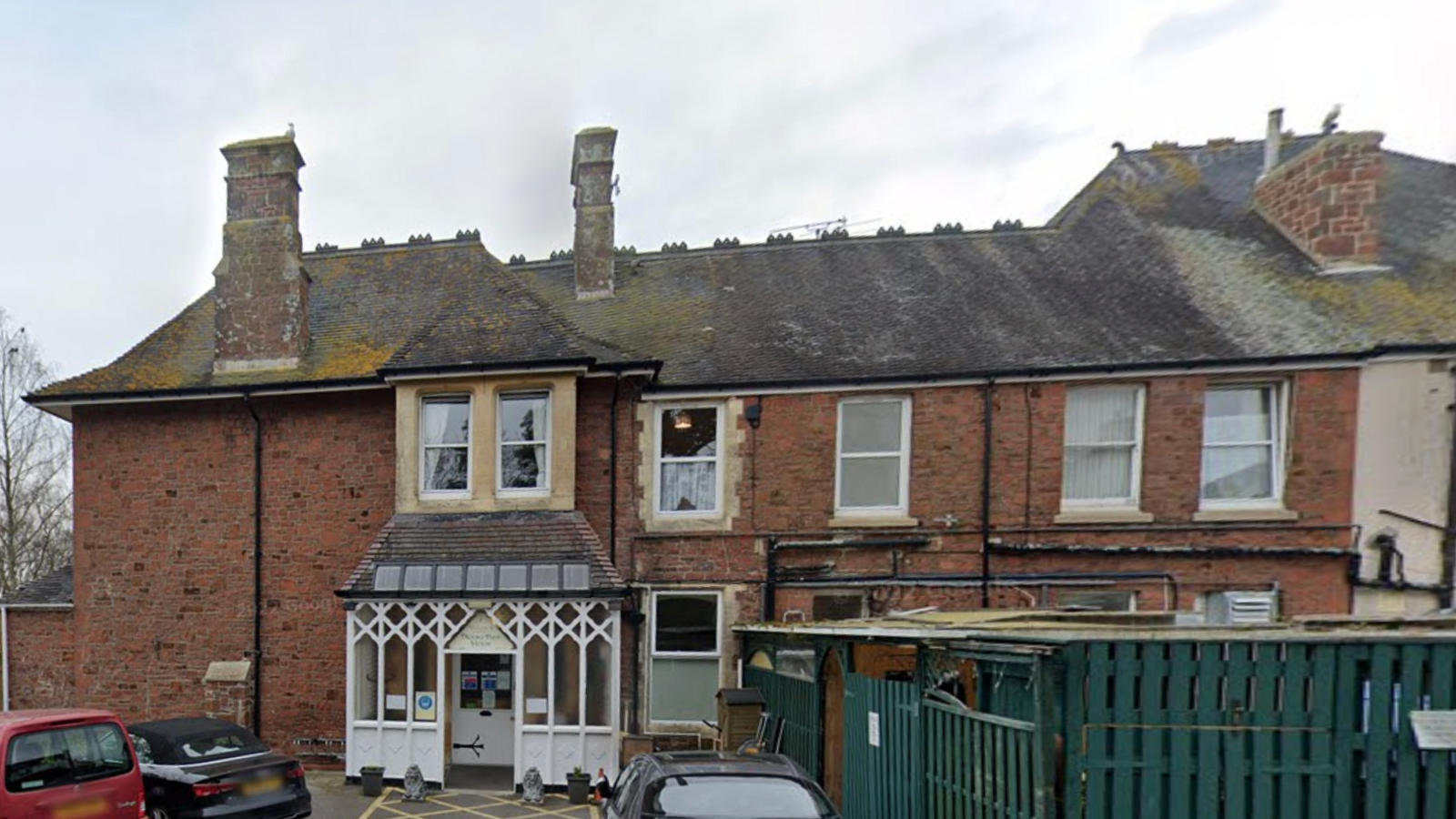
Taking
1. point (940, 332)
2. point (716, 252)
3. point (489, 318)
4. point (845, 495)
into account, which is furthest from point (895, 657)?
point (716, 252)

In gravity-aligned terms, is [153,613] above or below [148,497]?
below

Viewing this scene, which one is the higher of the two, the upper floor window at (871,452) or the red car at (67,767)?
the upper floor window at (871,452)

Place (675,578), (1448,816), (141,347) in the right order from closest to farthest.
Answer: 1. (1448,816)
2. (675,578)
3. (141,347)

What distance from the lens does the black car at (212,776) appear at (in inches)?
295

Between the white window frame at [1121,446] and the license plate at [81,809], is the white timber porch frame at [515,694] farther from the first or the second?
the white window frame at [1121,446]

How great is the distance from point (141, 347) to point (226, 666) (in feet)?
19.8

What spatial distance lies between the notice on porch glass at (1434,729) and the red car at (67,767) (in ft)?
33.7

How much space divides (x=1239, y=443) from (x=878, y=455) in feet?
17.2

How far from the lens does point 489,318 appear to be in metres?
11.6

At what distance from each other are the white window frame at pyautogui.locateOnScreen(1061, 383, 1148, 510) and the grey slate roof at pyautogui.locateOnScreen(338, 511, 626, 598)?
22.7 ft

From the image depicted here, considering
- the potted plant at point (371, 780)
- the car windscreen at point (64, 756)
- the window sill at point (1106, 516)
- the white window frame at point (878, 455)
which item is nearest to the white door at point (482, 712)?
the potted plant at point (371, 780)

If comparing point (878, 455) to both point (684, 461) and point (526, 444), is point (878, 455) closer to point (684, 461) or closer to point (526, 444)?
point (684, 461)

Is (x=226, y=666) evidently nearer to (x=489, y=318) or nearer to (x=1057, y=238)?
(x=489, y=318)

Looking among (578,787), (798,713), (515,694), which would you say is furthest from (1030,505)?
(515,694)
